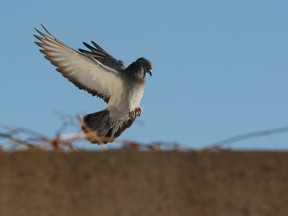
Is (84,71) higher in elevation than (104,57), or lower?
lower

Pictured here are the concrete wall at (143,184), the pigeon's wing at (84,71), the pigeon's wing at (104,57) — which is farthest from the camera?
the pigeon's wing at (104,57)

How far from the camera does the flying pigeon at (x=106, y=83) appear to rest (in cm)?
825

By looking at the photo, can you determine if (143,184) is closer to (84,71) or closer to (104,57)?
(84,71)

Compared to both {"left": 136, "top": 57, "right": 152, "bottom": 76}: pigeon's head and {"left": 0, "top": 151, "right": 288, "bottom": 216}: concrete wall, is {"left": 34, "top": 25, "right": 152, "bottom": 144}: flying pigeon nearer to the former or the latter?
{"left": 136, "top": 57, "right": 152, "bottom": 76}: pigeon's head

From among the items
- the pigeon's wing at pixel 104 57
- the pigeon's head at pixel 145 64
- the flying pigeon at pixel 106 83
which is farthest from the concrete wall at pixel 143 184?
the pigeon's wing at pixel 104 57

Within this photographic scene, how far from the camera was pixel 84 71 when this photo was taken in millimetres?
8398

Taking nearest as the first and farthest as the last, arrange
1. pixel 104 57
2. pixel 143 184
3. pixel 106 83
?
pixel 143 184, pixel 106 83, pixel 104 57

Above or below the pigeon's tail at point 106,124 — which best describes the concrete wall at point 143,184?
below

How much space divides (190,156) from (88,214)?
0.44 metres

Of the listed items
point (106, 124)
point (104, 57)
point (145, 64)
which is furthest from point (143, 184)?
point (104, 57)

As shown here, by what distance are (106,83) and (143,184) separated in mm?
5504

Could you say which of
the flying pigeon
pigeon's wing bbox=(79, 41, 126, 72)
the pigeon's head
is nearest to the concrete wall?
the flying pigeon

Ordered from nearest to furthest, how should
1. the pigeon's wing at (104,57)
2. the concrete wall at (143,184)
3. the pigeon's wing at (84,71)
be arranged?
the concrete wall at (143,184) → the pigeon's wing at (84,71) → the pigeon's wing at (104,57)

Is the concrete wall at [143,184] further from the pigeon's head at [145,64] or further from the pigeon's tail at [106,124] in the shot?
the pigeon's head at [145,64]
